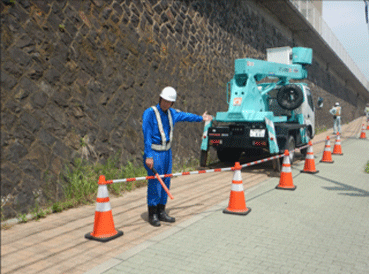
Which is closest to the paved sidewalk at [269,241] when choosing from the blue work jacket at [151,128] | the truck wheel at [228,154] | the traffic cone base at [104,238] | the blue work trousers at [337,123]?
the traffic cone base at [104,238]

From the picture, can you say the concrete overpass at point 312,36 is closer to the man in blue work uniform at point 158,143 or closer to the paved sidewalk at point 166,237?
the paved sidewalk at point 166,237

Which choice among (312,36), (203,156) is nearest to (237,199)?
(203,156)

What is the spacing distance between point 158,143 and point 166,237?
142 cm

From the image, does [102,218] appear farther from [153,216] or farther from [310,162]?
[310,162]

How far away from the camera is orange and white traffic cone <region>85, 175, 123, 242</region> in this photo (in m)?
5.18

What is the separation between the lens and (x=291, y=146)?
12195 millimetres

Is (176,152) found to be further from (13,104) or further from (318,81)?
(318,81)

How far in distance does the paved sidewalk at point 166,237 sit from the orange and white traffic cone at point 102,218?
0.10m

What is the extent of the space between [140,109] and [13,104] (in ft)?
13.3

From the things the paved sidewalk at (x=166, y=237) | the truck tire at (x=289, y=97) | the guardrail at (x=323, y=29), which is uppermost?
the guardrail at (x=323, y=29)

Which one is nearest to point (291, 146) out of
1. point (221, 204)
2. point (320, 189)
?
point (320, 189)

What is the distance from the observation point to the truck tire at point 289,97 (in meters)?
12.9

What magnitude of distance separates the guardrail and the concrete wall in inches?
456

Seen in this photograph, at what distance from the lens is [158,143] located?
19.3ft
